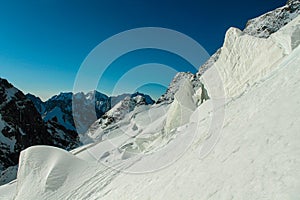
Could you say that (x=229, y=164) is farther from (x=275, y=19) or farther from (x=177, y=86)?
(x=177, y=86)

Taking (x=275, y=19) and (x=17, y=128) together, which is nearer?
(x=275, y=19)

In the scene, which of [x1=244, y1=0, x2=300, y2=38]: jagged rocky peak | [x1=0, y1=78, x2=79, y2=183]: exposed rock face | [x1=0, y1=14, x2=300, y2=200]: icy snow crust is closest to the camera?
[x1=0, y1=14, x2=300, y2=200]: icy snow crust

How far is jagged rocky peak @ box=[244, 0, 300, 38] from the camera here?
81000 mm

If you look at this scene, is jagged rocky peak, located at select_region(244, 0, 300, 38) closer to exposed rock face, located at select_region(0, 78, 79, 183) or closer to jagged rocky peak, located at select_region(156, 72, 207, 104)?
jagged rocky peak, located at select_region(156, 72, 207, 104)

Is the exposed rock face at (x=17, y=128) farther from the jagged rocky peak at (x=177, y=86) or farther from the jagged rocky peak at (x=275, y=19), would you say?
the jagged rocky peak at (x=275, y=19)

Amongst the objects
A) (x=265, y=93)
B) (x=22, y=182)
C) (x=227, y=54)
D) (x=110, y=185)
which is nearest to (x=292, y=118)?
(x=265, y=93)

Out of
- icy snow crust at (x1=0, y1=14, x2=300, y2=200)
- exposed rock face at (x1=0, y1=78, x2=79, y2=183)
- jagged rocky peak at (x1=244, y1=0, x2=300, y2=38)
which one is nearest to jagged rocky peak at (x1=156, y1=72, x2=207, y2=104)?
jagged rocky peak at (x1=244, y1=0, x2=300, y2=38)

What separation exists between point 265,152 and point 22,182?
13.8m

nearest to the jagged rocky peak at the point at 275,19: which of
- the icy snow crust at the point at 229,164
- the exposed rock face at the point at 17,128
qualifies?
the icy snow crust at the point at 229,164

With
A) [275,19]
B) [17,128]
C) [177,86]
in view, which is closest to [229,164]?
[275,19]

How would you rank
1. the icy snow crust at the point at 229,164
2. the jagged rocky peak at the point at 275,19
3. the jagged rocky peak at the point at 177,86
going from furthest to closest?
the jagged rocky peak at the point at 275,19
the jagged rocky peak at the point at 177,86
the icy snow crust at the point at 229,164

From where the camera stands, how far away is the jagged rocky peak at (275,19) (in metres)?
81.0

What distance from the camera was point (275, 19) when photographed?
86875 millimetres

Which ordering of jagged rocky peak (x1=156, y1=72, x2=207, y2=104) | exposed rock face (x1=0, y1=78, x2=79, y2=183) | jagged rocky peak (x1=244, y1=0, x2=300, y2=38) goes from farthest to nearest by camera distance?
1. exposed rock face (x1=0, y1=78, x2=79, y2=183)
2. jagged rocky peak (x1=244, y1=0, x2=300, y2=38)
3. jagged rocky peak (x1=156, y1=72, x2=207, y2=104)
